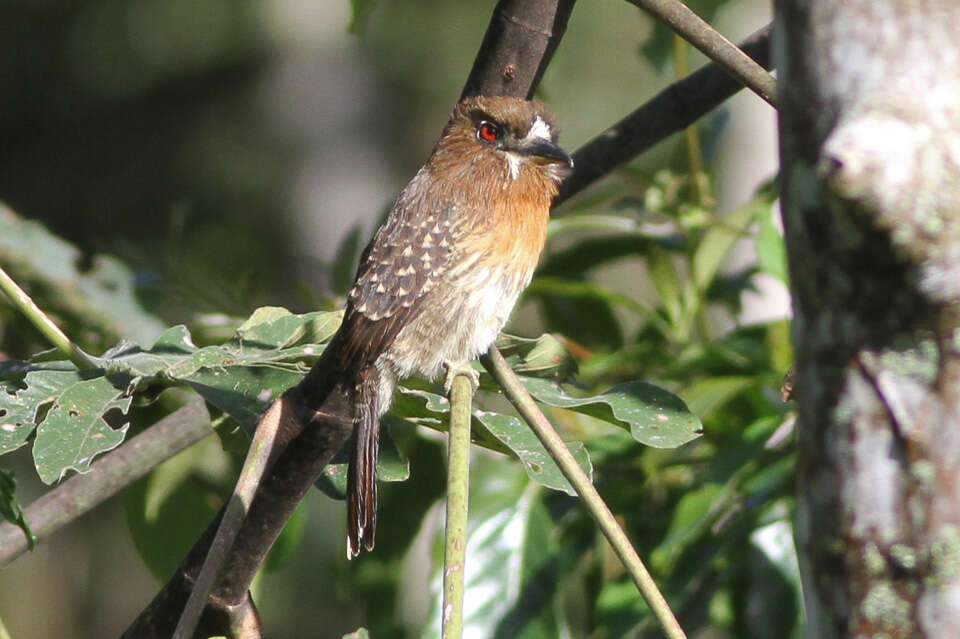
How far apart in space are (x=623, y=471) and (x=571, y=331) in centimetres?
52

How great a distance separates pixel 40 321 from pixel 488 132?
957 mm

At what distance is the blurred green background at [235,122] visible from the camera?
7613 millimetres

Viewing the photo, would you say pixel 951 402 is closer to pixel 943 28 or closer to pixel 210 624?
pixel 943 28

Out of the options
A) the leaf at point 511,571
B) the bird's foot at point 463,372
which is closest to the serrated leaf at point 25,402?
the bird's foot at point 463,372

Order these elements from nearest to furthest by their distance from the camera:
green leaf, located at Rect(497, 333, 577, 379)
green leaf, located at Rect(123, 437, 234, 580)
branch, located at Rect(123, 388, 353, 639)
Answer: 1. branch, located at Rect(123, 388, 353, 639)
2. green leaf, located at Rect(497, 333, 577, 379)
3. green leaf, located at Rect(123, 437, 234, 580)

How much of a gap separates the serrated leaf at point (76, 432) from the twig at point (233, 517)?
188 millimetres

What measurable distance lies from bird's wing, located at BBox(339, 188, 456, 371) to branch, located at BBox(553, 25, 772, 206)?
0.30 metres

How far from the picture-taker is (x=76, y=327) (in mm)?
2664

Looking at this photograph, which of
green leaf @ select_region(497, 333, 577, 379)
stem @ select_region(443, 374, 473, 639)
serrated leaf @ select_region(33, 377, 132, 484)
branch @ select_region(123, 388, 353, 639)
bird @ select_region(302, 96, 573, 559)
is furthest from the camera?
bird @ select_region(302, 96, 573, 559)

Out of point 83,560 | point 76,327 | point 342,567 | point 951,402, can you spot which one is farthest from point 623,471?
point 83,560

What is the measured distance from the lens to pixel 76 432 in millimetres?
1451

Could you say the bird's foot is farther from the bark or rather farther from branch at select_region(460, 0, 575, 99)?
the bark

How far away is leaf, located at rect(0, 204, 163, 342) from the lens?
266cm

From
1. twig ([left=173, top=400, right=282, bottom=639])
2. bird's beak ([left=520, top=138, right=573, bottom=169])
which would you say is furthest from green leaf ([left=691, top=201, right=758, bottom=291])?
twig ([left=173, top=400, right=282, bottom=639])
